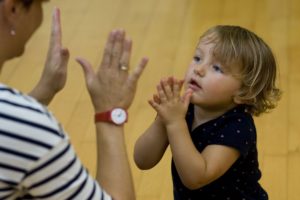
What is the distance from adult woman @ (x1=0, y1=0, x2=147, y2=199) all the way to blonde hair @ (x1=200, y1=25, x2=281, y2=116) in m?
0.30

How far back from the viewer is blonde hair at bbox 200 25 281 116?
1.46 meters

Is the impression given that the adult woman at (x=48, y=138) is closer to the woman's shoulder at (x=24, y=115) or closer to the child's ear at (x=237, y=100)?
the woman's shoulder at (x=24, y=115)

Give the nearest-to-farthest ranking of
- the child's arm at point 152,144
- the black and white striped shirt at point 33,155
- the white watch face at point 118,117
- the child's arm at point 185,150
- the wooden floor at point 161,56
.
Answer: the black and white striped shirt at point 33,155
the white watch face at point 118,117
the child's arm at point 185,150
the child's arm at point 152,144
the wooden floor at point 161,56

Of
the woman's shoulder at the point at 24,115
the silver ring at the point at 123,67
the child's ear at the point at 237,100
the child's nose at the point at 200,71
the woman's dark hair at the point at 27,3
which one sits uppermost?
the woman's dark hair at the point at 27,3

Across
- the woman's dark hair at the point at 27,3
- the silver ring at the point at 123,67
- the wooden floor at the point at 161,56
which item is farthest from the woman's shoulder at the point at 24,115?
the wooden floor at the point at 161,56

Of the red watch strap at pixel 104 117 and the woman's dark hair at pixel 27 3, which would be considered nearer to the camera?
the woman's dark hair at pixel 27 3

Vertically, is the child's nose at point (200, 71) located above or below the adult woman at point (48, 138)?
above

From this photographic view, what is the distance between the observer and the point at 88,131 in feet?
8.80

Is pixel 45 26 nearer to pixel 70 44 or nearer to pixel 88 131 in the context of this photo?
pixel 70 44

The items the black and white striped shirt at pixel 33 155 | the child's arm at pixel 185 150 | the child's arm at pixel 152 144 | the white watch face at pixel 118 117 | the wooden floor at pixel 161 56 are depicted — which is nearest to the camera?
the black and white striped shirt at pixel 33 155

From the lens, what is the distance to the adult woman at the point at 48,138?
39.3 inches

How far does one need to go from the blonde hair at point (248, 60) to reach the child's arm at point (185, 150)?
131mm

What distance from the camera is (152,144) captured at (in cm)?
154

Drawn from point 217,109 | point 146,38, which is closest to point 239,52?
point 217,109
